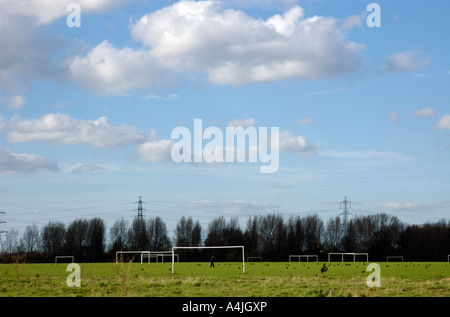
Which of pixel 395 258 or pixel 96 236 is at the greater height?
pixel 96 236

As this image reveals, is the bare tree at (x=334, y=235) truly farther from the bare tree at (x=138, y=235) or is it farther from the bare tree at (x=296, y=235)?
the bare tree at (x=138, y=235)

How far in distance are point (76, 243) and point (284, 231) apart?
38.4 meters

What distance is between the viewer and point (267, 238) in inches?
4316

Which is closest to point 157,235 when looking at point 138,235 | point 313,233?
point 138,235

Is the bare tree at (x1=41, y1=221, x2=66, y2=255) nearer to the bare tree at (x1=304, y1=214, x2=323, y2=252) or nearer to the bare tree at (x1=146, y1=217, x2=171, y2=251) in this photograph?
the bare tree at (x1=146, y1=217, x2=171, y2=251)

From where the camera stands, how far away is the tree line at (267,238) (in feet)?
340

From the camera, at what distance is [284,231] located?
109312 millimetres

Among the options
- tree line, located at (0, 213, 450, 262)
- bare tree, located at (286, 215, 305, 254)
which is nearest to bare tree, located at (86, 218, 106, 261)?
tree line, located at (0, 213, 450, 262)

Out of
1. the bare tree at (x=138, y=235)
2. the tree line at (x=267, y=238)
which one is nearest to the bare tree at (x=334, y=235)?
the tree line at (x=267, y=238)

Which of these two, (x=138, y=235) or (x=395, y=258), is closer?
(x=395, y=258)

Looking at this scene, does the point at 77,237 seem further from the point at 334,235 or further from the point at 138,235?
the point at 334,235

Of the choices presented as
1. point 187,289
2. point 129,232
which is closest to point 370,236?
point 129,232
